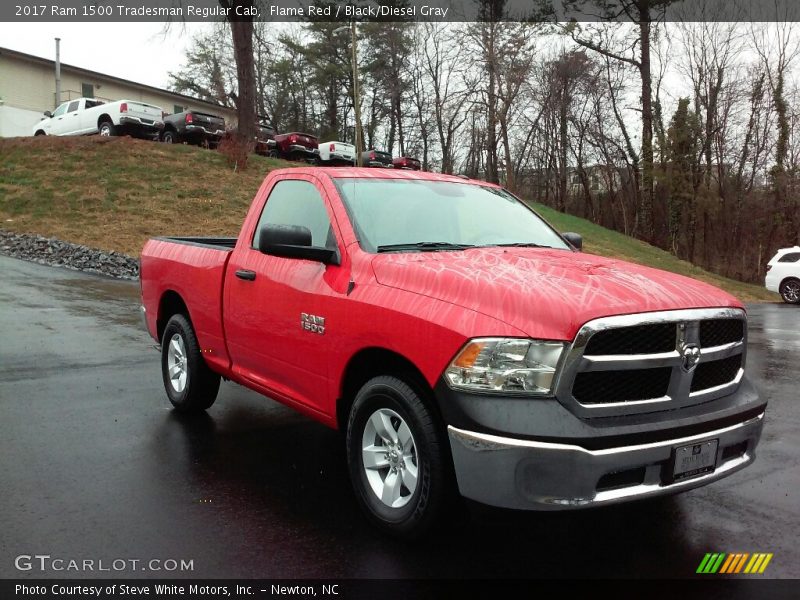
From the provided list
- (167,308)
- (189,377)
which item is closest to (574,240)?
(189,377)

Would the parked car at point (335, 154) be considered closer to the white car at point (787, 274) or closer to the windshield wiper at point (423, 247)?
the white car at point (787, 274)

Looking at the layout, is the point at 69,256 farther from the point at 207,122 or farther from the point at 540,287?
the point at 540,287

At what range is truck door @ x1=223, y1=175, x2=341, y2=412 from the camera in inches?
164

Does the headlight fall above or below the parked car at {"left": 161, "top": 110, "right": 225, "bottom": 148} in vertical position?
below

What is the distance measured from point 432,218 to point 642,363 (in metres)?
1.79

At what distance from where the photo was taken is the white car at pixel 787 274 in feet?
69.2

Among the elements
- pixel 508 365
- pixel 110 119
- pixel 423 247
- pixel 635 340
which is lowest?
pixel 508 365

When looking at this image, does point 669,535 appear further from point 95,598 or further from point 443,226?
point 95,598

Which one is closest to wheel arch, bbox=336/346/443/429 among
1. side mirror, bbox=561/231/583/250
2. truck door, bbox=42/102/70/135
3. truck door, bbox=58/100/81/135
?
side mirror, bbox=561/231/583/250

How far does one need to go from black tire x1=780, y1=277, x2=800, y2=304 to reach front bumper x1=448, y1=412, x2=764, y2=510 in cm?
2084

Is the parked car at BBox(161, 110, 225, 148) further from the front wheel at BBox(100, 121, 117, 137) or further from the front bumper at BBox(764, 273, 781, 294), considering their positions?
the front bumper at BBox(764, 273, 781, 294)

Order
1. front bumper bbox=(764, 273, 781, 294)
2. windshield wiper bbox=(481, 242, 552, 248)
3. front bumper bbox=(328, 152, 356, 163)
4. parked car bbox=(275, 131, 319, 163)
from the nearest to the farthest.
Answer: windshield wiper bbox=(481, 242, 552, 248)
front bumper bbox=(764, 273, 781, 294)
parked car bbox=(275, 131, 319, 163)
front bumper bbox=(328, 152, 356, 163)

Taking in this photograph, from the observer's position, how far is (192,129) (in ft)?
92.6

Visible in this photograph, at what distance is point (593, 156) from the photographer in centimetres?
4988
